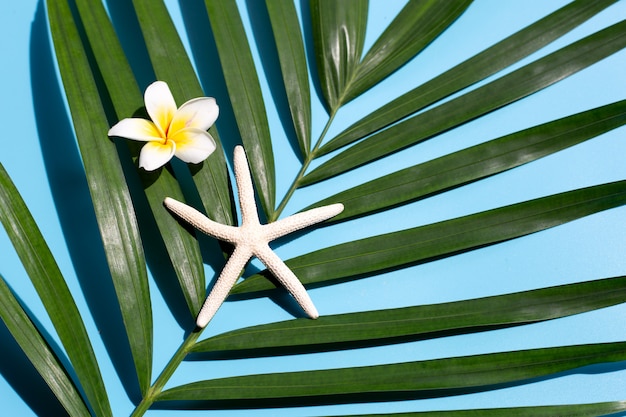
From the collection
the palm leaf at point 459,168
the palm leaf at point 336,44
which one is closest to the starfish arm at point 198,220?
the palm leaf at point 459,168

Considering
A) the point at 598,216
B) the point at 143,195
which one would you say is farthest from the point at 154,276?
the point at 598,216

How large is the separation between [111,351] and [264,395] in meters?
0.39

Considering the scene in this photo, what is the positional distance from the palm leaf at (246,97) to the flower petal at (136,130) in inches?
6.3

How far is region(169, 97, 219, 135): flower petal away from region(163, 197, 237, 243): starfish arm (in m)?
0.14

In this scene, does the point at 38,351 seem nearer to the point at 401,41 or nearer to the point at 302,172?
the point at 302,172

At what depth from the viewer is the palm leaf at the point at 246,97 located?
1347 millimetres

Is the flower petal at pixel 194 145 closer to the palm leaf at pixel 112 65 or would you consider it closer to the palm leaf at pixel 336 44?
the palm leaf at pixel 112 65

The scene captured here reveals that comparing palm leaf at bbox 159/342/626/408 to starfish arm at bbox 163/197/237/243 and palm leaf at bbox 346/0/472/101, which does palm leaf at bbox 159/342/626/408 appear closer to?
starfish arm at bbox 163/197/237/243

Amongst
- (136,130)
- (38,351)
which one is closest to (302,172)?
(136,130)

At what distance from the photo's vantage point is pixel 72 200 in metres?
1.50

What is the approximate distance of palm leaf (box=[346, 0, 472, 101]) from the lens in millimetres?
1432

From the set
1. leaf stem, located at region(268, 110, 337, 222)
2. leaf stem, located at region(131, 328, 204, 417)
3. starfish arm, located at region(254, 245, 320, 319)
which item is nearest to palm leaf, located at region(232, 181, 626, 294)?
starfish arm, located at region(254, 245, 320, 319)

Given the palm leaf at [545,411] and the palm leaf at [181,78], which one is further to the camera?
the palm leaf at [181,78]

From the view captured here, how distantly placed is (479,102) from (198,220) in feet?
1.96
